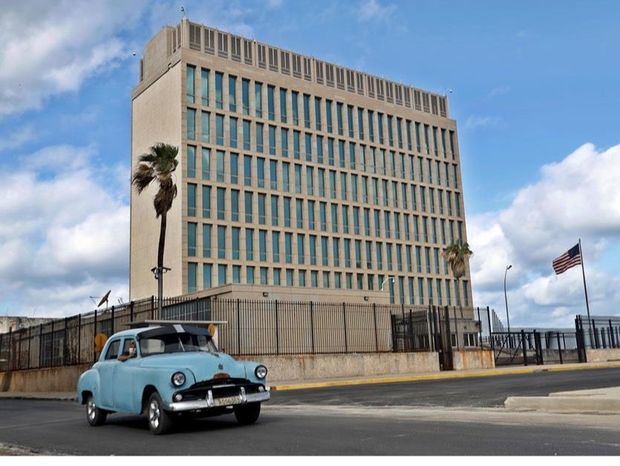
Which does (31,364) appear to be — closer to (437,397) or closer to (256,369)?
(437,397)

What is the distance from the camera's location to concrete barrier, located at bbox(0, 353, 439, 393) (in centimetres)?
3017

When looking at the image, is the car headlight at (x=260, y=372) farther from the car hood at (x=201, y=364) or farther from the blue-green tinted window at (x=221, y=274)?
the blue-green tinted window at (x=221, y=274)

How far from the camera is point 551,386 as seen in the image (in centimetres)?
1830

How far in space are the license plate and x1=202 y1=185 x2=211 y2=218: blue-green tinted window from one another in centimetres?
5870

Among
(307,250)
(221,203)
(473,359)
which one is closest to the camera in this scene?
(473,359)

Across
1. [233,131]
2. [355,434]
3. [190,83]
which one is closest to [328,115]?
[233,131]

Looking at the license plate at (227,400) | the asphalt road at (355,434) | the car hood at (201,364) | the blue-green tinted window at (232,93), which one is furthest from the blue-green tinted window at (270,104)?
the license plate at (227,400)

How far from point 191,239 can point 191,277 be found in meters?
3.70

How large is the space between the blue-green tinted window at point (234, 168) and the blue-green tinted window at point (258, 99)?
5.68m

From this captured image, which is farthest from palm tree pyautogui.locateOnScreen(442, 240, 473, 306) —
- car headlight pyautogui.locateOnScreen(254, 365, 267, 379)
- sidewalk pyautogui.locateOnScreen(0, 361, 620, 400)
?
car headlight pyautogui.locateOnScreen(254, 365, 267, 379)

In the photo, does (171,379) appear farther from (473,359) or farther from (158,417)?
(473,359)

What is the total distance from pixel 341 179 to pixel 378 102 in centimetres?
1180

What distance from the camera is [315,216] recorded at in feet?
252

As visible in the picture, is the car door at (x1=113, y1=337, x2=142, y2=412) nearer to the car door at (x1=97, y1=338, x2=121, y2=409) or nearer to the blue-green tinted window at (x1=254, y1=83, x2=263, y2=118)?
the car door at (x1=97, y1=338, x2=121, y2=409)
